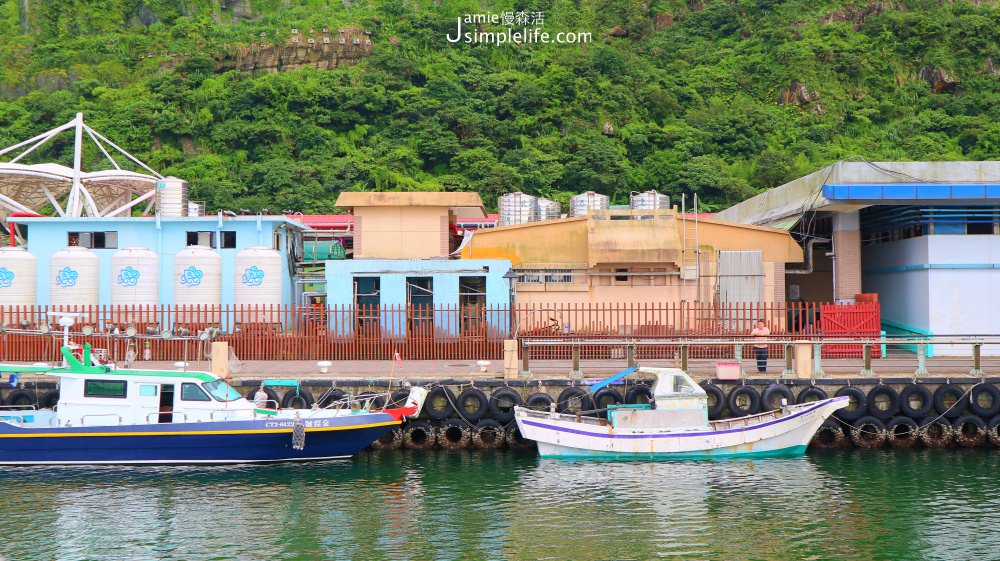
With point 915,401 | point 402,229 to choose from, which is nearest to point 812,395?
point 915,401

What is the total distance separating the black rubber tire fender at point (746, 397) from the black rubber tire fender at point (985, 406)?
5.46 m

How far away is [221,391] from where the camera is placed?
2423 centimetres

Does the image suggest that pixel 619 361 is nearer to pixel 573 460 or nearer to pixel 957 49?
pixel 573 460

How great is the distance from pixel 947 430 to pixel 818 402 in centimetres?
381

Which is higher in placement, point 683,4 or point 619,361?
point 683,4

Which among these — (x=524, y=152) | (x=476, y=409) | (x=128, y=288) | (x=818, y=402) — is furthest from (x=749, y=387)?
(x=524, y=152)

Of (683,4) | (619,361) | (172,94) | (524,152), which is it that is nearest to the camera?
(619,361)

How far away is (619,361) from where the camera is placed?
1185 inches

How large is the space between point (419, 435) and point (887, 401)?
39.6 ft

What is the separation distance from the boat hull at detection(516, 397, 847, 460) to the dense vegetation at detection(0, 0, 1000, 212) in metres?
50.6

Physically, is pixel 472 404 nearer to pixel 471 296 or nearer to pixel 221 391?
pixel 221 391

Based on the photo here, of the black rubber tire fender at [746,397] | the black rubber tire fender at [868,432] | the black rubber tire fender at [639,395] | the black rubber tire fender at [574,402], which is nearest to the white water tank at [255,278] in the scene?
the black rubber tire fender at [574,402]

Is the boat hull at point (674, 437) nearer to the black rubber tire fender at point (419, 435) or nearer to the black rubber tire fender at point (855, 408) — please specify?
the black rubber tire fender at point (855, 408)

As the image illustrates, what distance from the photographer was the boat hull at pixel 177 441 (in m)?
23.6
